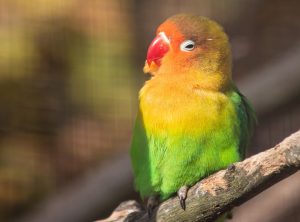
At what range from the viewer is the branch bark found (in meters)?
1.95

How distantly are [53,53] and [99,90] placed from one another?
0.26 meters

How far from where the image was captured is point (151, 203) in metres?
2.48

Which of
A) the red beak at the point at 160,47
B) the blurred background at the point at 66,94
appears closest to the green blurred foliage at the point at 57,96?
the blurred background at the point at 66,94

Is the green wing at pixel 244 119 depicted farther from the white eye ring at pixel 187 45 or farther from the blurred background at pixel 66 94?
the blurred background at pixel 66 94

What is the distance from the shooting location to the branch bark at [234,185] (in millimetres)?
1951

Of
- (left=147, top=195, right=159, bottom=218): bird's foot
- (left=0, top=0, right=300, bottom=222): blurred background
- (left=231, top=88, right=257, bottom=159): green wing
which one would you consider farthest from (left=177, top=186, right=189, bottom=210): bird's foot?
(left=0, top=0, right=300, bottom=222): blurred background

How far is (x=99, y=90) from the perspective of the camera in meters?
3.80

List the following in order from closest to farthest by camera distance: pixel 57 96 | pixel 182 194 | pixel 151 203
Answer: pixel 182 194, pixel 151 203, pixel 57 96

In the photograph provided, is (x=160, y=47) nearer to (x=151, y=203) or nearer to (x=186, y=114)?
(x=186, y=114)

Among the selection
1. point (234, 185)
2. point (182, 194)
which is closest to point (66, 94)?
point (182, 194)

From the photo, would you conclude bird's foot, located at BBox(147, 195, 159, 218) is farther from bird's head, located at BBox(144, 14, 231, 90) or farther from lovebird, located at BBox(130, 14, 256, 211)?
bird's head, located at BBox(144, 14, 231, 90)

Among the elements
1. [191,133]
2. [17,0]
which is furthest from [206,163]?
[17,0]

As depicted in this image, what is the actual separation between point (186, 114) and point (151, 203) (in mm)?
283

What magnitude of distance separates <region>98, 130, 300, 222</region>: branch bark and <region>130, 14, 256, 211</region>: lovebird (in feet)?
0.20
